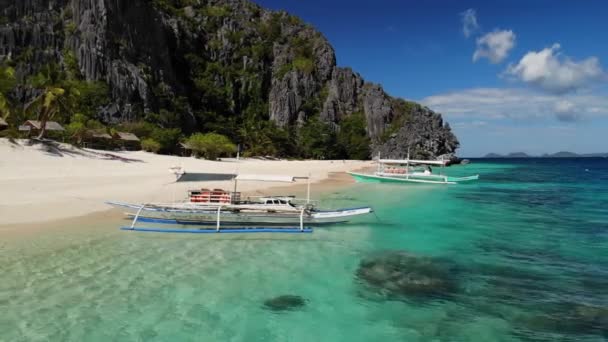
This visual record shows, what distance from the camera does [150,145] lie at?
64812 millimetres

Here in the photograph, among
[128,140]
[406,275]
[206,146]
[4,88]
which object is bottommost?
[406,275]

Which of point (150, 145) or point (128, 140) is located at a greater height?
point (128, 140)

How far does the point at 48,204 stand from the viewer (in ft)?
73.2

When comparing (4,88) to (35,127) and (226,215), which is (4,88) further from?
(226,215)

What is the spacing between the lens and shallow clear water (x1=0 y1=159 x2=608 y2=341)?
960cm

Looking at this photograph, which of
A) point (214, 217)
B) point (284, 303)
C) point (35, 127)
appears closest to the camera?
point (284, 303)

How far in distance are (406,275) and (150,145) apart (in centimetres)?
5900

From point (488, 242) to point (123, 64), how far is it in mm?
101473

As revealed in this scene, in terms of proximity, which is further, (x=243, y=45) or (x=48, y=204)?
(x=243, y=45)

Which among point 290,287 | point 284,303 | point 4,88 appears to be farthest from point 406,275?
point 4,88

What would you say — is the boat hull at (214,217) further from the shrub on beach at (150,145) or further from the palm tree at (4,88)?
the shrub on beach at (150,145)

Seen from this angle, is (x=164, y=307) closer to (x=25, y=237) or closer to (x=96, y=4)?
(x=25, y=237)

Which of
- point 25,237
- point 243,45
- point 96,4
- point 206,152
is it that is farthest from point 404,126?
point 25,237

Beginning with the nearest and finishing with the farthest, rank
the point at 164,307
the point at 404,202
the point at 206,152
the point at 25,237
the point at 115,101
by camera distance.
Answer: the point at 164,307
the point at 25,237
the point at 404,202
the point at 206,152
the point at 115,101
